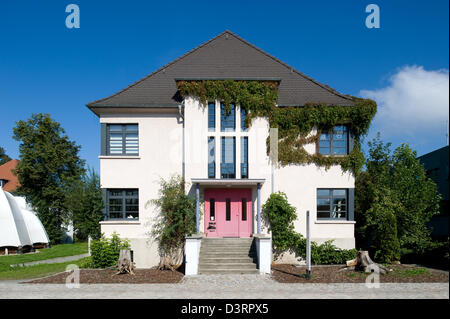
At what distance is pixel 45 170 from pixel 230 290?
1213 inches

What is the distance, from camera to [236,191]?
1512cm

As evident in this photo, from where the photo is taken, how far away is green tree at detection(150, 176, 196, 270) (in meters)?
13.8

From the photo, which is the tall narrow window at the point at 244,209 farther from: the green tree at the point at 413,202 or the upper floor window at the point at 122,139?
the green tree at the point at 413,202

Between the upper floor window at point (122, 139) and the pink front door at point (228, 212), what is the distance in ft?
13.9

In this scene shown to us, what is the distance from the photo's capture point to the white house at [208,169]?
47.6ft

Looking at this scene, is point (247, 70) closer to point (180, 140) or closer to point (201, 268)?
point (180, 140)

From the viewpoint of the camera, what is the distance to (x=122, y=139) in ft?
49.2

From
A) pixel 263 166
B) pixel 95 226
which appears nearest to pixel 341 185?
pixel 263 166

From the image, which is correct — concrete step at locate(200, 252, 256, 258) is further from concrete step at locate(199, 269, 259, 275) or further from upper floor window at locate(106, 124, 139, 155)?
upper floor window at locate(106, 124, 139, 155)

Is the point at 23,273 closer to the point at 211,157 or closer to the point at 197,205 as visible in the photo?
the point at 197,205

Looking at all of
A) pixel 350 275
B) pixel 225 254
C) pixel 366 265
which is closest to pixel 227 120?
pixel 225 254

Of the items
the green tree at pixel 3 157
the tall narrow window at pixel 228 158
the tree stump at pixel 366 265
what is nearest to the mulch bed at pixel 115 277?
the tall narrow window at pixel 228 158

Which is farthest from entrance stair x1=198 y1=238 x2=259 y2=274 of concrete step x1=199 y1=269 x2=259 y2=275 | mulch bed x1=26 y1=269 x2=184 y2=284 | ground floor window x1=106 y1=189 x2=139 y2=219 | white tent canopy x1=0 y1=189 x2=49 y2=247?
white tent canopy x1=0 y1=189 x2=49 y2=247

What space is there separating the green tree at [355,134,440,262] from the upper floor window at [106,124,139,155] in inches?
466
